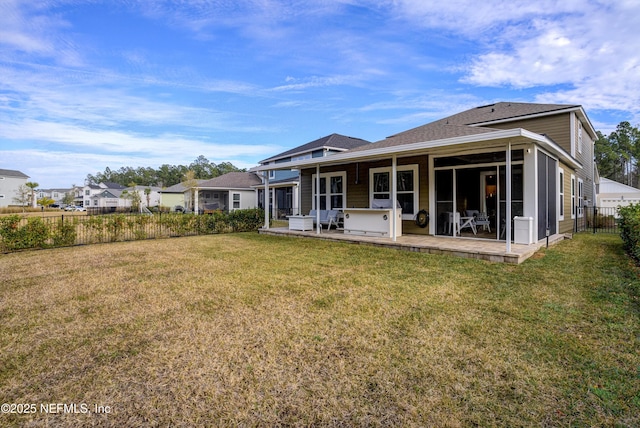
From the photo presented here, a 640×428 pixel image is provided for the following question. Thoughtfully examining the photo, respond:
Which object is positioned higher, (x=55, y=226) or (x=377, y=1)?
(x=377, y=1)

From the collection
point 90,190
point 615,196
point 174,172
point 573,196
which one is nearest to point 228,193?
point 573,196

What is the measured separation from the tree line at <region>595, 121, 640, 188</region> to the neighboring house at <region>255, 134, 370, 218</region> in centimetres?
3446

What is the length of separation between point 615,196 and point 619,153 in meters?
21.8

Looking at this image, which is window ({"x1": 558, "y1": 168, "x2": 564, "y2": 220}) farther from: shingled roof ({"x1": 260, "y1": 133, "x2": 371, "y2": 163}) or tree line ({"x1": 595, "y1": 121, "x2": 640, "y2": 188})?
tree line ({"x1": 595, "y1": 121, "x2": 640, "y2": 188})

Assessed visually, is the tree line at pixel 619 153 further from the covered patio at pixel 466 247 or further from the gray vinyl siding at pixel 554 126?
the covered patio at pixel 466 247

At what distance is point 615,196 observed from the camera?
866 inches

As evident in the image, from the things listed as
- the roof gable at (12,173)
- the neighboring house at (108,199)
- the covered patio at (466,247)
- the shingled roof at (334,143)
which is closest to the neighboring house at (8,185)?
the roof gable at (12,173)

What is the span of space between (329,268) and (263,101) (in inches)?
652

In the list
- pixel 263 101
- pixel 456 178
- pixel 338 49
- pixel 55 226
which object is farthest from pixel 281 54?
pixel 55 226

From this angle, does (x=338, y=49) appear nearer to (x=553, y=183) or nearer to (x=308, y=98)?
(x=308, y=98)

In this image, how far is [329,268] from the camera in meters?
5.64

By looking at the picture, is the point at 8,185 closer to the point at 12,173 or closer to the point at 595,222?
the point at 12,173

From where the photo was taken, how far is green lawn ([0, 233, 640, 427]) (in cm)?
185

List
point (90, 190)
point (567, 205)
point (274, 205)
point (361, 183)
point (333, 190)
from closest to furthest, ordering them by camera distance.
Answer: point (567, 205) < point (361, 183) < point (333, 190) < point (274, 205) < point (90, 190)
